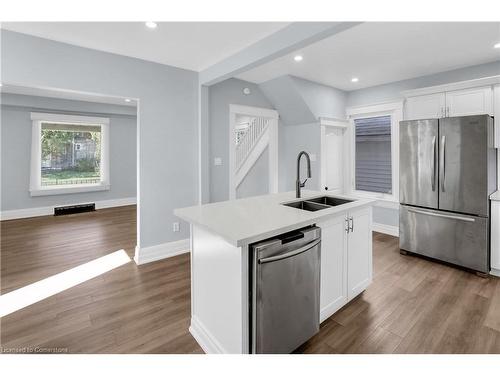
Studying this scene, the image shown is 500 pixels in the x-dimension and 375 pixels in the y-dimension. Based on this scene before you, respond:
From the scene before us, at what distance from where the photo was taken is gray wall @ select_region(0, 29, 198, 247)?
8.61 ft

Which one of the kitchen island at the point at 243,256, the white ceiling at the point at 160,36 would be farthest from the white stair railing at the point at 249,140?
the kitchen island at the point at 243,256

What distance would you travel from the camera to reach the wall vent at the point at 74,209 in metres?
5.98

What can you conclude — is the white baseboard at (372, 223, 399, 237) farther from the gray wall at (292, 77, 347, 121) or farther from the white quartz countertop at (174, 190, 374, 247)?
the white quartz countertop at (174, 190, 374, 247)

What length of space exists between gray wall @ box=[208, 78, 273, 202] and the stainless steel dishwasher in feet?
8.20

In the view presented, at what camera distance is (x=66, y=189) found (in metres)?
6.22

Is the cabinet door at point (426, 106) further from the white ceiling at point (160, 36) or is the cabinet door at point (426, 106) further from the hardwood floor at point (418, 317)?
the white ceiling at point (160, 36)

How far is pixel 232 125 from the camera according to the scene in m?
4.22

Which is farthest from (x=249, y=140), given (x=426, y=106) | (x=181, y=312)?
(x=181, y=312)

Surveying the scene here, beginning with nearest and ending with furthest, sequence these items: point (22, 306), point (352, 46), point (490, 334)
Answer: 1. point (490, 334)
2. point (22, 306)
3. point (352, 46)

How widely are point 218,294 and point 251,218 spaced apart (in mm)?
547

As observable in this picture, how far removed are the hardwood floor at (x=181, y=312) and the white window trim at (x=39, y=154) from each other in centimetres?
279
